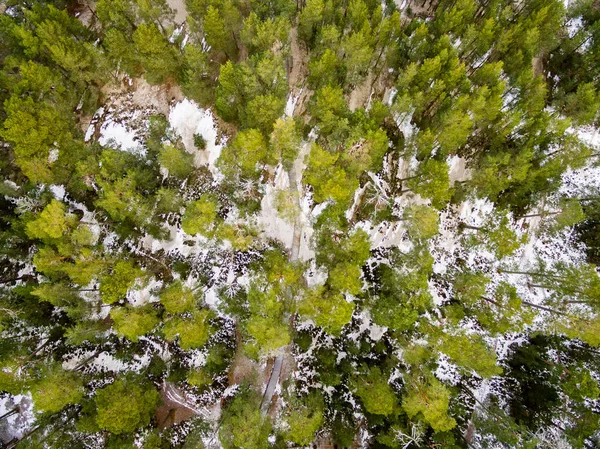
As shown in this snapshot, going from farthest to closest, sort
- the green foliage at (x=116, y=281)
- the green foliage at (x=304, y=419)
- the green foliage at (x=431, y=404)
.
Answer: the green foliage at (x=116, y=281)
the green foliage at (x=304, y=419)
the green foliage at (x=431, y=404)

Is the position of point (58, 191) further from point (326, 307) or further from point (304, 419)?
point (304, 419)

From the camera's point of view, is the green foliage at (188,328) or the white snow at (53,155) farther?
the white snow at (53,155)

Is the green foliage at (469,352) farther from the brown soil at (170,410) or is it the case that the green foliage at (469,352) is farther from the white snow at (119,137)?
the white snow at (119,137)

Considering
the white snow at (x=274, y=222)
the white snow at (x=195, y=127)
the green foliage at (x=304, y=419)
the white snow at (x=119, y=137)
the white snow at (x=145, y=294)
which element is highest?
the white snow at (x=195, y=127)

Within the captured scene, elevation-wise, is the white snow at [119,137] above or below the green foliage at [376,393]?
above

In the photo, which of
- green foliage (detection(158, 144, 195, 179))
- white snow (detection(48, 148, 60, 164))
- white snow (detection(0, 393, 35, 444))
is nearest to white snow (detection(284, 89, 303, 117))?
green foliage (detection(158, 144, 195, 179))

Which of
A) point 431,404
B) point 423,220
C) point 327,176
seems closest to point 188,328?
point 327,176

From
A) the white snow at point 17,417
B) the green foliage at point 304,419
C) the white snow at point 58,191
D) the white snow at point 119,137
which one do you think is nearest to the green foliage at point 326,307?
the green foliage at point 304,419

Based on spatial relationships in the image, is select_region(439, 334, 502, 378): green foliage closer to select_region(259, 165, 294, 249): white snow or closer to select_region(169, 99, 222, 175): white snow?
select_region(259, 165, 294, 249): white snow
